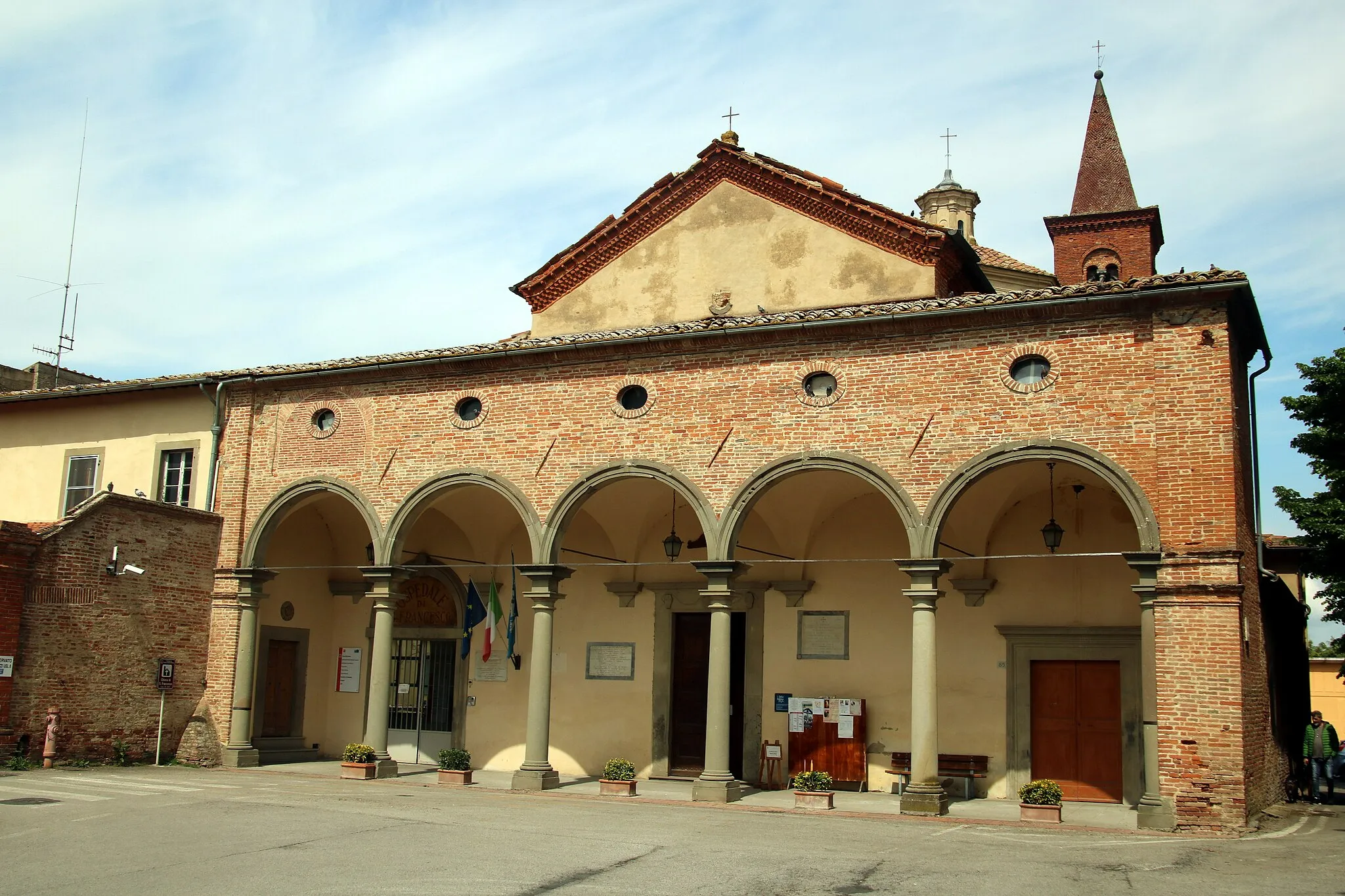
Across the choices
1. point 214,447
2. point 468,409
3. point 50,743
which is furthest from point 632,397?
point 50,743

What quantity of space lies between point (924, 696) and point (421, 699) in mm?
9217

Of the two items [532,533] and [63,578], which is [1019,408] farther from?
[63,578]

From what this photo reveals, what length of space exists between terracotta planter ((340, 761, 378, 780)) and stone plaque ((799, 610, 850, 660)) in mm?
6165

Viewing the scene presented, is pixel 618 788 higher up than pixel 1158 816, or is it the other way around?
pixel 1158 816

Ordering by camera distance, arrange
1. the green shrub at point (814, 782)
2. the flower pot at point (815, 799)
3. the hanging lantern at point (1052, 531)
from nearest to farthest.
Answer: the flower pot at point (815, 799) → the green shrub at point (814, 782) → the hanging lantern at point (1052, 531)

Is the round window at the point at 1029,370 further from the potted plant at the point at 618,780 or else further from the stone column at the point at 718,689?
the potted plant at the point at 618,780

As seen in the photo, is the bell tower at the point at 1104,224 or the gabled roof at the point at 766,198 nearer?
the gabled roof at the point at 766,198

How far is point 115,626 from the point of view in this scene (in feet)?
58.7

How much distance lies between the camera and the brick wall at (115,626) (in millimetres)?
16984

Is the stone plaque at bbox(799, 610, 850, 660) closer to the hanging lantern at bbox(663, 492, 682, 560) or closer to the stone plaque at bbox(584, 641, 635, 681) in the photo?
the hanging lantern at bbox(663, 492, 682, 560)

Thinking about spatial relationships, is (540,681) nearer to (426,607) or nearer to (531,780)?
(531,780)

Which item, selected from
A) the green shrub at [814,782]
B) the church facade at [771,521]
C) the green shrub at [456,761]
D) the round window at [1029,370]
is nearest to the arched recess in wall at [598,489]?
the church facade at [771,521]

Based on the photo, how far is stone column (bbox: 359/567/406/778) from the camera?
17656 millimetres

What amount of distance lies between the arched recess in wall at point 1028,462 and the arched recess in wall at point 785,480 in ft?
1.26
